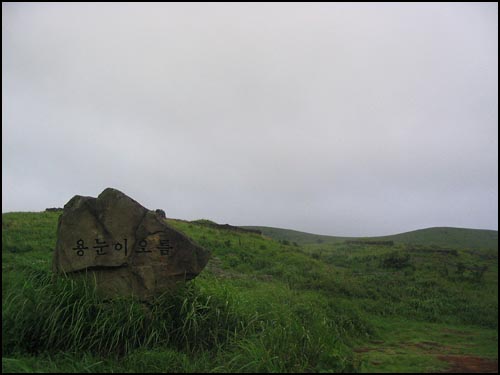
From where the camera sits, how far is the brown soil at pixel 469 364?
21.3ft

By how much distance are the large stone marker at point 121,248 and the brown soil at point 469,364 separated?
4959mm

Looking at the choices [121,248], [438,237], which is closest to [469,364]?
[121,248]

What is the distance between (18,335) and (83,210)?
255 centimetres

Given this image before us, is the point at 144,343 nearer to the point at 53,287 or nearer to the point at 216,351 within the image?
the point at 216,351

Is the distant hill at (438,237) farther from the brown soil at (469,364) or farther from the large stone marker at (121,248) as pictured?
the large stone marker at (121,248)

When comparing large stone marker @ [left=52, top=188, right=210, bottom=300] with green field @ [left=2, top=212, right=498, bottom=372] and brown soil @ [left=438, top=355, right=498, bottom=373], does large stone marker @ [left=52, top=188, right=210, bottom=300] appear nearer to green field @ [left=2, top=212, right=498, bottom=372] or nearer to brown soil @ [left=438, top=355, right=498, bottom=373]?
green field @ [left=2, top=212, right=498, bottom=372]

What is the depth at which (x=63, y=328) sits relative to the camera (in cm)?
712

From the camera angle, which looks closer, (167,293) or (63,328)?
(63,328)

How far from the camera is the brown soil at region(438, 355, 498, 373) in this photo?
649 centimetres

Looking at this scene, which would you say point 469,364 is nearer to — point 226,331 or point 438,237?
point 226,331

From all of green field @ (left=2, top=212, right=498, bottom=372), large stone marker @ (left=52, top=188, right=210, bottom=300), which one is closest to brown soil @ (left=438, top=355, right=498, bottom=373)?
green field @ (left=2, top=212, right=498, bottom=372)

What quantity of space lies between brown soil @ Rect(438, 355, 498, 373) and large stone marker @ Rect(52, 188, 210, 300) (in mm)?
4959

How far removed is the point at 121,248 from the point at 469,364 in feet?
21.8

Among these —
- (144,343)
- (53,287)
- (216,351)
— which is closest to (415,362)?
(216,351)
